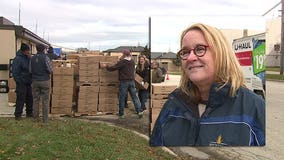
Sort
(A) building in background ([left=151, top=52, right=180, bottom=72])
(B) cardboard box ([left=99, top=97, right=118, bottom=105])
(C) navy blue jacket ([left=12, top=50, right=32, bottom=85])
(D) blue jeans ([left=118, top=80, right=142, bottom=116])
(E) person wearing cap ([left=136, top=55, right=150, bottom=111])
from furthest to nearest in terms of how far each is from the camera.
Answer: (B) cardboard box ([left=99, top=97, right=118, bottom=105]) < (C) navy blue jacket ([left=12, top=50, right=32, bottom=85]) < (D) blue jeans ([left=118, top=80, right=142, bottom=116]) < (E) person wearing cap ([left=136, top=55, right=150, bottom=111]) < (A) building in background ([left=151, top=52, right=180, bottom=72])

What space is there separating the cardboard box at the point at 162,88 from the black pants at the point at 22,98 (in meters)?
8.40

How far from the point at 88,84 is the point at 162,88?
8993 mm

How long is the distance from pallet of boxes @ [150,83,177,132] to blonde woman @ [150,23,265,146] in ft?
0.36

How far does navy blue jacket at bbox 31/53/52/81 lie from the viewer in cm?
945

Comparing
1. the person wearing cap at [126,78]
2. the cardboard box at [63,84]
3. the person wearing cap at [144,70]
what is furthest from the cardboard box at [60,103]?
the person wearing cap at [144,70]

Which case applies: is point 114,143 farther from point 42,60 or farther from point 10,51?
point 10,51

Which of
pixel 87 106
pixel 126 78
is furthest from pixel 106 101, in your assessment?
pixel 126 78

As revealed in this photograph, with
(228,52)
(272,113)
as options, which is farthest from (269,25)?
(272,113)

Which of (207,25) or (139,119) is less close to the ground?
A: (207,25)

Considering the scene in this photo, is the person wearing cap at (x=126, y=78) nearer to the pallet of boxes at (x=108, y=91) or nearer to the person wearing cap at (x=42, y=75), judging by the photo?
the pallet of boxes at (x=108, y=91)

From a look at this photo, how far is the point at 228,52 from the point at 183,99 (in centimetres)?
28

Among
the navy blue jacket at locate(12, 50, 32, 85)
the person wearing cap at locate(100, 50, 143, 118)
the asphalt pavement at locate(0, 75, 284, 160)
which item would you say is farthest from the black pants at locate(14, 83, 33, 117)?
the person wearing cap at locate(100, 50, 143, 118)

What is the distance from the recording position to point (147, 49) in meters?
1.91

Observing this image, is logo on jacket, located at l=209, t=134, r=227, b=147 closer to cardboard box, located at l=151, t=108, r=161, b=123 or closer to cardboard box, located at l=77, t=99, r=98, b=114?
cardboard box, located at l=151, t=108, r=161, b=123
